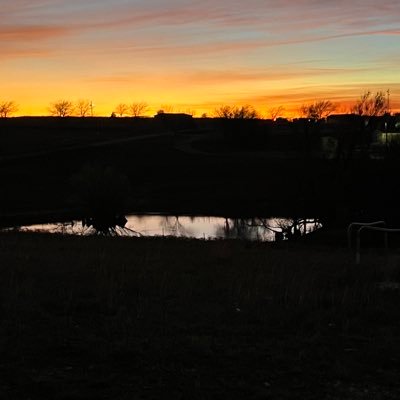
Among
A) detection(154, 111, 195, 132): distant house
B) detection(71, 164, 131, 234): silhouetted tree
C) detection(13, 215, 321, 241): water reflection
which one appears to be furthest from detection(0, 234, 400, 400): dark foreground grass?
detection(154, 111, 195, 132): distant house

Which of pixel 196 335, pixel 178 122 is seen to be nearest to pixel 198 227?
pixel 196 335

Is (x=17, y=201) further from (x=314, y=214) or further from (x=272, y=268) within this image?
(x=272, y=268)

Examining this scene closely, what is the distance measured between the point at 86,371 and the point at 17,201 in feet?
237

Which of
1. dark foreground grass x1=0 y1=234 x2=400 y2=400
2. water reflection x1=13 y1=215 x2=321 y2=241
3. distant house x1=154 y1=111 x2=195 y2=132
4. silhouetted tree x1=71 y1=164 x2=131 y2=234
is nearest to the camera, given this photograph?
dark foreground grass x1=0 y1=234 x2=400 y2=400

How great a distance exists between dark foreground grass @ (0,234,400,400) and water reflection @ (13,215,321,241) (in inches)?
1126

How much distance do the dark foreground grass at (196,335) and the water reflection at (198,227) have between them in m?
28.6

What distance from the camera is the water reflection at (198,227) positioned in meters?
42.6

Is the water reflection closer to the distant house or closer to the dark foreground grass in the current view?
the dark foreground grass

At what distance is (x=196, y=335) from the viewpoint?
6379 mm

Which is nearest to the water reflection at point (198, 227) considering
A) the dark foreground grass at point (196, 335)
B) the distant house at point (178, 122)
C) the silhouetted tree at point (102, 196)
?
the silhouetted tree at point (102, 196)

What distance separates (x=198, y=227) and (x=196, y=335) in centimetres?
4691

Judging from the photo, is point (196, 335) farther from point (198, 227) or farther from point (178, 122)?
point (178, 122)

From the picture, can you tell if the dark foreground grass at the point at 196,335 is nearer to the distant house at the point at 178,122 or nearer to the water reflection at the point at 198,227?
the water reflection at the point at 198,227

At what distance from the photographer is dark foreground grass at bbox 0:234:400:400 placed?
15.9 ft
